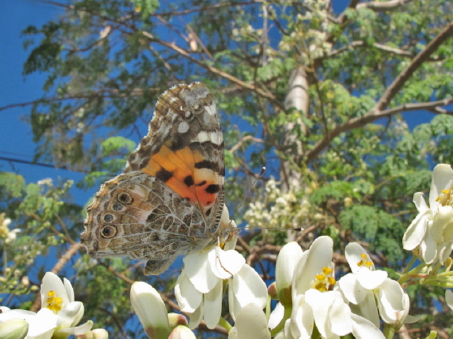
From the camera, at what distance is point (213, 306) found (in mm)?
796

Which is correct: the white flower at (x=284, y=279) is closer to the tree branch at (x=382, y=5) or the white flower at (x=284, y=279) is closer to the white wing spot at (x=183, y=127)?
the white wing spot at (x=183, y=127)

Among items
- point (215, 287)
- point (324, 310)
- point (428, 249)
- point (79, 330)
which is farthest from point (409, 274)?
point (79, 330)

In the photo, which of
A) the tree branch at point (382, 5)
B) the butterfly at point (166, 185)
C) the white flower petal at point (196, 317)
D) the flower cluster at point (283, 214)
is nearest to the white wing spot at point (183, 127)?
the butterfly at point (166, 185)

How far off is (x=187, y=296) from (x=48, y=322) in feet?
0.83

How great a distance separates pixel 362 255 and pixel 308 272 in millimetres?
164

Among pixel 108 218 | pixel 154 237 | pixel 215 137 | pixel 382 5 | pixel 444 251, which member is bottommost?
pixel 444 251

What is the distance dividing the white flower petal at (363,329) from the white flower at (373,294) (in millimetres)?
39

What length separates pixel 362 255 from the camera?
0.83m

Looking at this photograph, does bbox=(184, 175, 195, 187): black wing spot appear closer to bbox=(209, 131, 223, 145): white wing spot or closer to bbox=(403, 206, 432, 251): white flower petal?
bbox=(209, 131, 223, 145): white wing spot

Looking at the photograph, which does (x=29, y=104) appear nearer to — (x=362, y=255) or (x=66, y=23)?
(x=66, y=23)

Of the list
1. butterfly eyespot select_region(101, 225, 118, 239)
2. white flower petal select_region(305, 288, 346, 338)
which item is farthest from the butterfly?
white flower petal select_region(305, 288, 346, 338)

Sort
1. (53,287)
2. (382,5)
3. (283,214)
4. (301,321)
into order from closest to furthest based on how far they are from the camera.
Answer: (301,321) → (53,287) → (283,214) → (382,5)

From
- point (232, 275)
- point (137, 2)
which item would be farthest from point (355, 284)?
point (137, 2)

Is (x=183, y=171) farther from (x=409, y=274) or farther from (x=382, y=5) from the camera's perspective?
(x=382, y=5)
